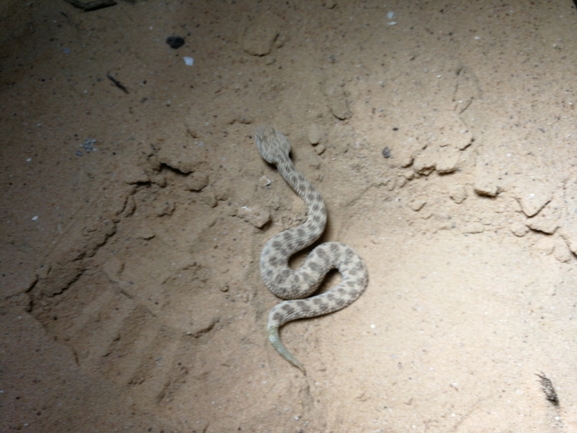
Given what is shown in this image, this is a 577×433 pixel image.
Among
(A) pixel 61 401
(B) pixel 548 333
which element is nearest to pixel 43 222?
(A) pixel 61 401

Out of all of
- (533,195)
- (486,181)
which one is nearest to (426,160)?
(486,181)

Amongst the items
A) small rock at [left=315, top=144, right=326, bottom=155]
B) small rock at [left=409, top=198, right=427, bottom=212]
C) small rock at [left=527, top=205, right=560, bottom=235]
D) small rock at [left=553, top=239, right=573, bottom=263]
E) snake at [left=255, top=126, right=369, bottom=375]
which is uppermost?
small rock at [left=527, top=205, right=560, bottom=235]

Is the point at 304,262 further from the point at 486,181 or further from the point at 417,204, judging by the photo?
the point at 486,181

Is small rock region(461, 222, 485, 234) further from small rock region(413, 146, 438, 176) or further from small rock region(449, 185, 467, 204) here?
small rock region(413, 146, 438, 176)

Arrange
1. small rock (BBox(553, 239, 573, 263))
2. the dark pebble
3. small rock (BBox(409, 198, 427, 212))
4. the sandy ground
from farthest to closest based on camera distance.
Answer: the dark pebble, small rock (BBox(409, 198, 427, 212)), small rock (BBox(553, 239, 573, 263)), the sandy ground

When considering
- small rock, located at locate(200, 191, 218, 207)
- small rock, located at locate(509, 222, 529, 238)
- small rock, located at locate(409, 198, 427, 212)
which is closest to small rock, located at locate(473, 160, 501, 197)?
small rock, located at locate(509, 222, 529, 238)

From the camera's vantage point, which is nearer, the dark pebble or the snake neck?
the snake neck
